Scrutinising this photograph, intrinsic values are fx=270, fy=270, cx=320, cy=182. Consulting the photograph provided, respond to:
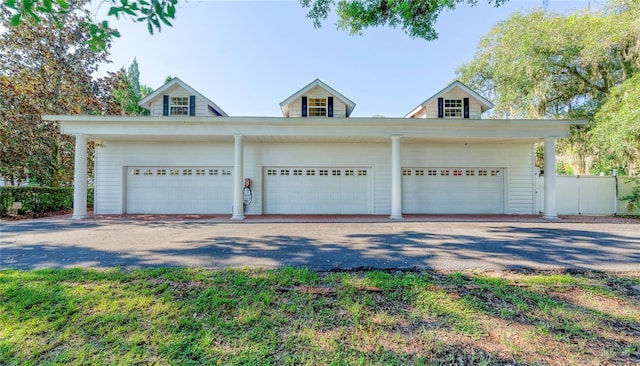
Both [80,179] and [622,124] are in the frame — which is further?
[622,124]

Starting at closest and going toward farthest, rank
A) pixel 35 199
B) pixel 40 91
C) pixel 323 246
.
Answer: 1. pixel 323 246
2. pixel 35 199
3. pixel 40 91

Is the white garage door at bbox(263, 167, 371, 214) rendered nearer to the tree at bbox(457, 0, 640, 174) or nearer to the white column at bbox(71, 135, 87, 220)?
the white column at bbox(71, 135, 87, 220)

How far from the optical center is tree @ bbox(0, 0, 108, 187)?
12387 mm

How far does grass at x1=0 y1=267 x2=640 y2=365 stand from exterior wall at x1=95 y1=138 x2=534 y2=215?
7.40 m

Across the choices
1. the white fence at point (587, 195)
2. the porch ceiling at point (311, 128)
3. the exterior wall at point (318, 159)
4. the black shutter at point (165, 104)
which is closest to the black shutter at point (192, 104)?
the black shutter at point (165, 104)

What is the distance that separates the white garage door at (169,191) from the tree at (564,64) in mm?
15202

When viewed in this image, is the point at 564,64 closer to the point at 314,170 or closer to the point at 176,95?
the point at 314,170

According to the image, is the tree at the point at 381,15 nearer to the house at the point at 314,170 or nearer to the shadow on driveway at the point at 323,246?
the house at the point at 314,170

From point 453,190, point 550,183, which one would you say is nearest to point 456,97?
point 453,190

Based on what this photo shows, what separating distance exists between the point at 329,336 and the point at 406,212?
30.7ft

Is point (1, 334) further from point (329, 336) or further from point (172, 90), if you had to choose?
point (172, 90)

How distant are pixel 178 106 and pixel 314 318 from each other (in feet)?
36.5

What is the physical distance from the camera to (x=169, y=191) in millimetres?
10719

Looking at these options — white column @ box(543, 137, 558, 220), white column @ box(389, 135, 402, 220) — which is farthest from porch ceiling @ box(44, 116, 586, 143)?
white column @ box(543, 137, 558, 220)
